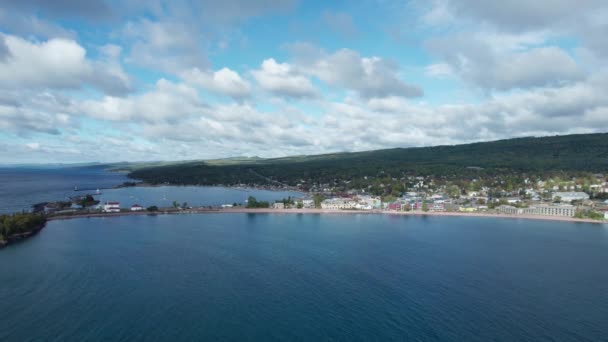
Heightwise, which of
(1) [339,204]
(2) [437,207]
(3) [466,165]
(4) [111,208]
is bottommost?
(2) [437,207]

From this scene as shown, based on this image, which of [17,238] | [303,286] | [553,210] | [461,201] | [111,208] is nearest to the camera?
[303,286]

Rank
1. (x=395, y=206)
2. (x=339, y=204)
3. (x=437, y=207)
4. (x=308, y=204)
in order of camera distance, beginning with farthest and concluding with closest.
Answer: (x=308, y=204), (x=339, y=204), (x=395, y=206), (x=437, y=207)

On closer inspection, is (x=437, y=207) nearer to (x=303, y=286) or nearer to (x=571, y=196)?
(x=571, y=196)

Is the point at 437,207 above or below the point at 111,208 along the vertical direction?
below

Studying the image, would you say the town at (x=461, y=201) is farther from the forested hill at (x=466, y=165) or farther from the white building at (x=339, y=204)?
the forested hill at (x=466, y=165)

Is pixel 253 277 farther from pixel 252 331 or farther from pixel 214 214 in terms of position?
pixel 214 214

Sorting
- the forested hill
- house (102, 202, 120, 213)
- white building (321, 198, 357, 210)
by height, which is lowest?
white building (321, 198, 357, 210)

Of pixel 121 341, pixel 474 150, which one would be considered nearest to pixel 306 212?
pixel 121 341

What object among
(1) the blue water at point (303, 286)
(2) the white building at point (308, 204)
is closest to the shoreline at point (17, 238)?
(1) the blue water at point (303, 286)

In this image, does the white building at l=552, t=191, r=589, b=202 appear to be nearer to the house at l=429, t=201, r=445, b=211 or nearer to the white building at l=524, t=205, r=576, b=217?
the white building at l=524, t=205, r=576, b=217

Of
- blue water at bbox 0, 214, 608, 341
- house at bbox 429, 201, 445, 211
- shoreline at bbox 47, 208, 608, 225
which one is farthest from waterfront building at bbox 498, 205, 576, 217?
blue water at bbox 0, 214, 608, 341

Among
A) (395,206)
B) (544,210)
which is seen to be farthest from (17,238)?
(544,210)
